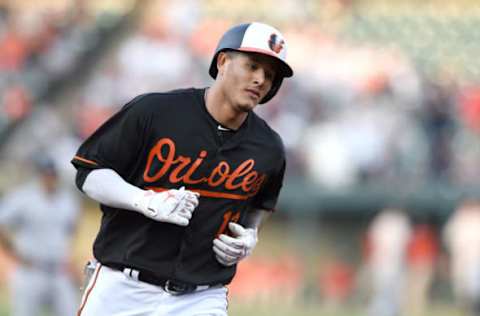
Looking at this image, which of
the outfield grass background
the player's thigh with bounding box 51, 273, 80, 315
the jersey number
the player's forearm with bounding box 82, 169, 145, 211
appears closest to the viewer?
the player's forearm with bounding box 82, 169, 145, 211

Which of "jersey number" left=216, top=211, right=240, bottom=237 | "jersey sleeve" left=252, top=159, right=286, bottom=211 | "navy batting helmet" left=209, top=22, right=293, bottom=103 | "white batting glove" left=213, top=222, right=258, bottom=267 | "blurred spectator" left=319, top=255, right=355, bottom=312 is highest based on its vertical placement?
"blurred spectator" left=319, top=255, right=355, bottom=312

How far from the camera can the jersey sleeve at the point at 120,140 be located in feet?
16.5

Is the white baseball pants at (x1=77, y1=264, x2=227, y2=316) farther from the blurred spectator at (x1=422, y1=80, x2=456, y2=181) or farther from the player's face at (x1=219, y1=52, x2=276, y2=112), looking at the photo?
the blurred spectator at (x1=422, y1=80, x2=456, y2=181)

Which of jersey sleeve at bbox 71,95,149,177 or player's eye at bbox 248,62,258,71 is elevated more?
player's eye at bbox 248,62,258,71

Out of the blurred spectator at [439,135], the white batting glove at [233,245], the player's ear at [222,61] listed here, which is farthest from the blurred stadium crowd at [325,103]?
the white batting glove at [233,245]

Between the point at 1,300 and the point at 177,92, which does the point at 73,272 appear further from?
the point at 177,92

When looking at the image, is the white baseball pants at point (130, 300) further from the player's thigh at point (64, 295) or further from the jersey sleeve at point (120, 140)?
the player's thigh at point (64, 295)

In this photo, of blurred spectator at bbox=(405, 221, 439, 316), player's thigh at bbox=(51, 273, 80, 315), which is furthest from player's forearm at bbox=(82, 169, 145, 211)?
blurred spectator at bbox=(405, 221, 439, 316)

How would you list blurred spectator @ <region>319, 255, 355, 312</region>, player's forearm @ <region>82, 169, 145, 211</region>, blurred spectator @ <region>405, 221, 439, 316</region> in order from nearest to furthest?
player's forearm @ <region>82, 169, 145, 211</region>
blurred spectator @ <region>405, 221, 439, 316</region>
blurred spectator @ <region>319, 255, 355, 312</region>

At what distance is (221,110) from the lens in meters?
5.21

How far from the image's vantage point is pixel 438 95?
59.2 feet

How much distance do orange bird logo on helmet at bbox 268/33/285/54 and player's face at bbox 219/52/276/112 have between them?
2.2 inches

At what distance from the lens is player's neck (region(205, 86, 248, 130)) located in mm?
5199

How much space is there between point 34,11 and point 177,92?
44.7 ft
